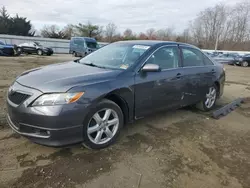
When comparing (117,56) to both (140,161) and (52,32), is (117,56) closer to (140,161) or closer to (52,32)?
(140,161)

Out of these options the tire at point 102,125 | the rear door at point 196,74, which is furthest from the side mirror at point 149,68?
the rear door at point 196,74

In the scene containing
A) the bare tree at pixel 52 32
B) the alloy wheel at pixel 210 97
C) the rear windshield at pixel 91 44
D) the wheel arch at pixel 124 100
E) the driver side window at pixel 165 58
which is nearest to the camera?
the wheel arch at pixel 124 100

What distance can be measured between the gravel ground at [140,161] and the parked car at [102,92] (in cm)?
29

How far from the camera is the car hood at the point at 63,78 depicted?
8.36 feet

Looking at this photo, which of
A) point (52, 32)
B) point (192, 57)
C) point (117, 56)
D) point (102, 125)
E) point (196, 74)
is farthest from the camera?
point (52, 32)

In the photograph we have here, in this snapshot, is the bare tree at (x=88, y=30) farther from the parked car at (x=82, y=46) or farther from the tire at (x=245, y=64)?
the tire at (x=245, y=64)

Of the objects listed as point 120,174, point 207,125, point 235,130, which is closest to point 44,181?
point 120,174

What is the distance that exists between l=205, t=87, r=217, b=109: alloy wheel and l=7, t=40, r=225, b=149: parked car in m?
0.61

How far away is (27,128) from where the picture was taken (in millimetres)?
2551

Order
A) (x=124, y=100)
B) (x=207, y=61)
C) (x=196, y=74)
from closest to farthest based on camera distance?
1. (x=124, y=100)
2. (x=196, y=74)
3. (x=207, y=61)

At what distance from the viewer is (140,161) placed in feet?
9.11

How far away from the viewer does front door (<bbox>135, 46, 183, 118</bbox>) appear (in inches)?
129

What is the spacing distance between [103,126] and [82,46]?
21.2m

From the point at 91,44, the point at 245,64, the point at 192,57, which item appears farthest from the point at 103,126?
the point at 245,64
